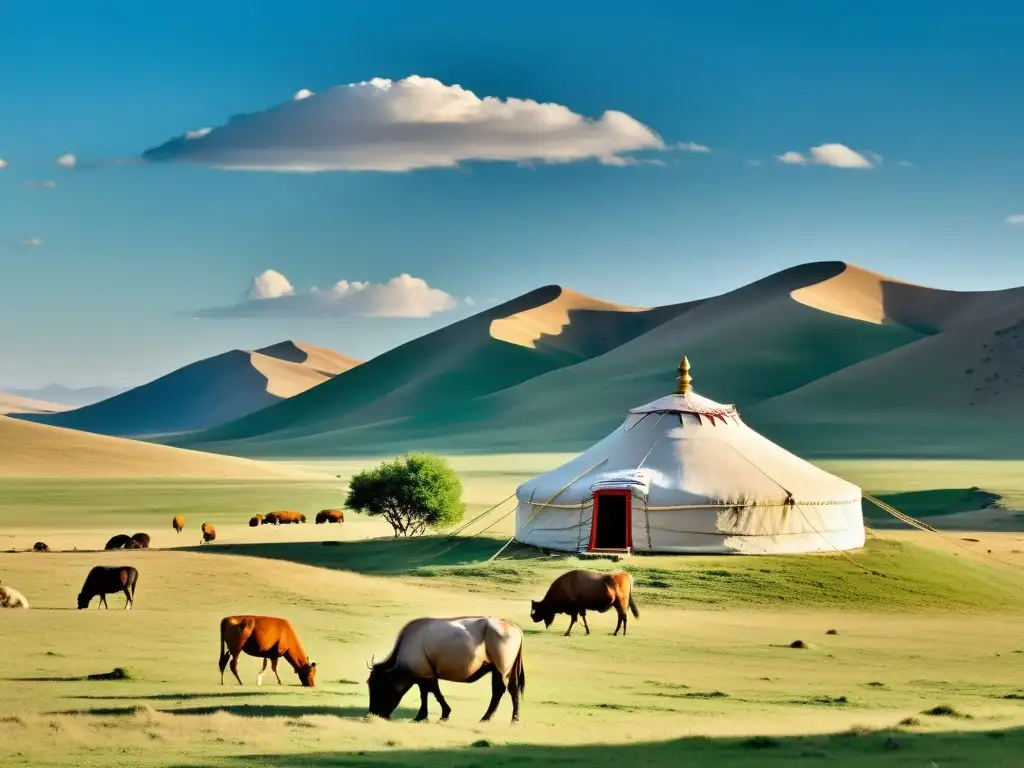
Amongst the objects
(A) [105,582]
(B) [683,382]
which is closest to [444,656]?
(A) [105,582]

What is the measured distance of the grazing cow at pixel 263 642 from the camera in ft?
55.6

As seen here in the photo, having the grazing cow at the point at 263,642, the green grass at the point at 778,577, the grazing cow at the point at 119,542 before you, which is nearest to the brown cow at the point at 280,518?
the grazing cow at the point at 119,542

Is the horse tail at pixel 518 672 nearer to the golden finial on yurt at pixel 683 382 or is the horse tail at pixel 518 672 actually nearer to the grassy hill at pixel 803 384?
the golden finial on yurt at pixel 683 382

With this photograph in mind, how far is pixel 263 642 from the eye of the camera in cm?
1702

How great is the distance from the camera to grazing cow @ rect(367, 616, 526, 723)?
49.2ft

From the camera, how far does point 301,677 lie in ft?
57.5

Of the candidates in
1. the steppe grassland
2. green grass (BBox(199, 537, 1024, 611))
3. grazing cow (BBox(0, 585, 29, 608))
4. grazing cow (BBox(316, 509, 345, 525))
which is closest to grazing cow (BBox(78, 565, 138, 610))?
the steppe grassland

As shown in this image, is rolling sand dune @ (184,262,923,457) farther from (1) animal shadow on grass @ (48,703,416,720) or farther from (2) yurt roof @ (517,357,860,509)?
(1) animal shadow on grass @ (48,703,416,720)

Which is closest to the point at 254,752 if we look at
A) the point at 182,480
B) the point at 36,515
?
the point at 36,515

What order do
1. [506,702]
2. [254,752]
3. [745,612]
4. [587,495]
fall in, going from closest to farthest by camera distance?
1. [254,752]
2. [506,702]
3. [745,612]
4. [587,495]

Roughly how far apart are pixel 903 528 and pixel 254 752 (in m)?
41.3

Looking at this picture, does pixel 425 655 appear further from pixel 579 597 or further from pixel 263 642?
pixel 579 597

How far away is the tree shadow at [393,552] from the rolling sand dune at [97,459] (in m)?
45.8

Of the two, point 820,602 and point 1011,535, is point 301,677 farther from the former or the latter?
point 1011,535
